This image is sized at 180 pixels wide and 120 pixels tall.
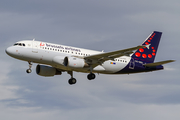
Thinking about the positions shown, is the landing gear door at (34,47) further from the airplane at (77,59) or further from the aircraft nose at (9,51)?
the aircraft nose at (9,51)

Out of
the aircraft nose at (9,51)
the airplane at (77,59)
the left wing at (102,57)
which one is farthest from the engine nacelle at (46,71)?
the aircraft nose at (9,51)

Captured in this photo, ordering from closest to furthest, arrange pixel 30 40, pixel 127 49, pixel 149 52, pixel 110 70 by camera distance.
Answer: pixel 127 49, pixel 30 40, pixel 110 70, pixel 149 52

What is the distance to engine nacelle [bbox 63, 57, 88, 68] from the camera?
163 feet

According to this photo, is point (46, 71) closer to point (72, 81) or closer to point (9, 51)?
point (72, 81)

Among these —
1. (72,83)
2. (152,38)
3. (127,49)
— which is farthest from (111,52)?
(152,38)

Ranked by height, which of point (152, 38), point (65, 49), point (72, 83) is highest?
point (152, 38)

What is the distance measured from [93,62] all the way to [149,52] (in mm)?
11540

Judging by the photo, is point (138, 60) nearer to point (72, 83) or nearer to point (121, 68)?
point (121, 68)

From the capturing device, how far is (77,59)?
50.5 meters

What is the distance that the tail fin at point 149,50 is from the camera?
57131 millimetres

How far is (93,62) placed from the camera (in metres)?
51.5

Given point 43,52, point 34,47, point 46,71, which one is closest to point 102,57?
point 43,52

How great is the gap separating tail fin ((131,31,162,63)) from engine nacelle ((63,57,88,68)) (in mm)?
9713

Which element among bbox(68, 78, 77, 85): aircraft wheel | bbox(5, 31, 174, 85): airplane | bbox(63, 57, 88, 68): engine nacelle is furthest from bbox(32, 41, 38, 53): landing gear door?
bbox(68, 78, 77, 85): aircraft wheel
